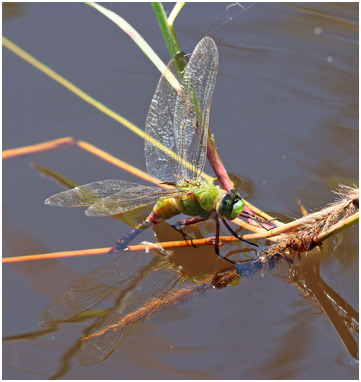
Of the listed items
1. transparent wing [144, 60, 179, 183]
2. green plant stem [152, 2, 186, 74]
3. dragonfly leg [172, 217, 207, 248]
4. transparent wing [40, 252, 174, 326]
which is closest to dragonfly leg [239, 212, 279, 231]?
dragonfly leg [172, 217, 207, 248]

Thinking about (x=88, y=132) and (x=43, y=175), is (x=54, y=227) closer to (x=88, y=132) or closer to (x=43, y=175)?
(x=43, y=175)

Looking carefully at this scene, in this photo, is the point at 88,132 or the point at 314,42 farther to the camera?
the point at 314,42

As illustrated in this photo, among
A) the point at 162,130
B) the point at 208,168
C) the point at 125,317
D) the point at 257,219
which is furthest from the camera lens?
the point at 208,168

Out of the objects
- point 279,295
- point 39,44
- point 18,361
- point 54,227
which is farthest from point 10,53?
point 279,295

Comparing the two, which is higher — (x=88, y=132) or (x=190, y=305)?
(x=88, y=132)

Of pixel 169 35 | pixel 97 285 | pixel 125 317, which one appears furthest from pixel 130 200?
pixel 169 35

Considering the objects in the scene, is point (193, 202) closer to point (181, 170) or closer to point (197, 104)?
point (181, 170)

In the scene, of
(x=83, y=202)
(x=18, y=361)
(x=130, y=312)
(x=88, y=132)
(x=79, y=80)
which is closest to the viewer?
(x=18, y=361)
